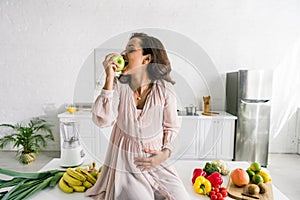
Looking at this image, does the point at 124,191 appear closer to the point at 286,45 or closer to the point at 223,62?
the point at 223,62

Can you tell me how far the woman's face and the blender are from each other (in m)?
0.74

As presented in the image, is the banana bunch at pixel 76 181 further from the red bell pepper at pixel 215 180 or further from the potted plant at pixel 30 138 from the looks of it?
the potted plant at pixel 30 138

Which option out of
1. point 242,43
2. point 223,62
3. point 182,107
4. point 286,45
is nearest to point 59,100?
point 223,62

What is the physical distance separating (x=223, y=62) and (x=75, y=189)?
307 centimetres

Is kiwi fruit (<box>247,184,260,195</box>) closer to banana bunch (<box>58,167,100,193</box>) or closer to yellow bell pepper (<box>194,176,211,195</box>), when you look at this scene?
yellow bell pepper (<box>194,176,211,195</box>)

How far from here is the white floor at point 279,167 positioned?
2.54m

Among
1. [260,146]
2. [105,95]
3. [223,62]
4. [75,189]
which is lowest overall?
[260,146]

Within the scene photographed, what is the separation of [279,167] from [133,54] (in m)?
3.15

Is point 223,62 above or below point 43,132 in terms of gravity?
above

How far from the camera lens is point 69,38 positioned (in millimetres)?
3592

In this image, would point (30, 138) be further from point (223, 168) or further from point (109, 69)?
point (109, 69)

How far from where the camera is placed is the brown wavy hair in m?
0.78

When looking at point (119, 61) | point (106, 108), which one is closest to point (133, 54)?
point (119, 61)

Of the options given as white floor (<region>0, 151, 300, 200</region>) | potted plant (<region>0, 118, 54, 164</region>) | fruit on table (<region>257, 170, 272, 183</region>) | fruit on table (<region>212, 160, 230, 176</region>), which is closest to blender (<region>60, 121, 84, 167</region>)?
fruit on table (<region>212, 160, 230, 176</region>)
